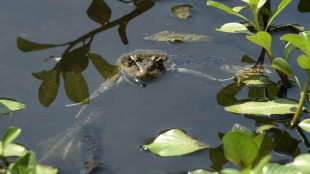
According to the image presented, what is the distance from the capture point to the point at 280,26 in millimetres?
4441

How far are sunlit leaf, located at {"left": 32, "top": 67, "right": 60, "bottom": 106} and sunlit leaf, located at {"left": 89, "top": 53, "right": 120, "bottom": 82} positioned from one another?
0.30 m

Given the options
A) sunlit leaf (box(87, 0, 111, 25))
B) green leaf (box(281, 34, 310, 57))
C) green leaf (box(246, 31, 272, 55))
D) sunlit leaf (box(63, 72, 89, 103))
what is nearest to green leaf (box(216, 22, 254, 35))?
green leaf (box(246, 31, 272, 55))

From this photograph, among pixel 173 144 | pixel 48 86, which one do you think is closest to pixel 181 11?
pixel 48 86

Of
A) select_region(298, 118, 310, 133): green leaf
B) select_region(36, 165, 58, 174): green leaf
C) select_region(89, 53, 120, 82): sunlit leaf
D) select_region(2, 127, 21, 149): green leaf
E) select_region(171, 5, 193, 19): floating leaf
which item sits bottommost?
select_region(36, 165, 58, 174): green leaf

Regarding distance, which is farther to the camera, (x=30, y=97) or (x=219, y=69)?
(x=219, y=69)

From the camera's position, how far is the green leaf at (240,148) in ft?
8.75

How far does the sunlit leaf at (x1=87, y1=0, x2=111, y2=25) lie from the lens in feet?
15.1

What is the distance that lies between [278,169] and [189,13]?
2316 millimetres

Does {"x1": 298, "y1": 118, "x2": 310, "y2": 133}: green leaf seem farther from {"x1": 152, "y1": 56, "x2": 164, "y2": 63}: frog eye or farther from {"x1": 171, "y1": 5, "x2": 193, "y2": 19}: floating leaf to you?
{"x1": 171, "y1": 5, "x2": 193, "y2": 19}: floating leaf

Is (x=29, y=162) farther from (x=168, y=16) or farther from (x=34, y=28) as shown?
(x=168, y=16)

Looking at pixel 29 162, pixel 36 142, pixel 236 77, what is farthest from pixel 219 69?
pixel 29 162

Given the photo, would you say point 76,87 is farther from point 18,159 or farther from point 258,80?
point 258,80

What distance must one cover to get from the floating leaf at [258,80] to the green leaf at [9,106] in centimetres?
158

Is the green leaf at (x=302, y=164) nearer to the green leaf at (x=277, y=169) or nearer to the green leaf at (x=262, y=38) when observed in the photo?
the green leaf at (x=277, y=169)
